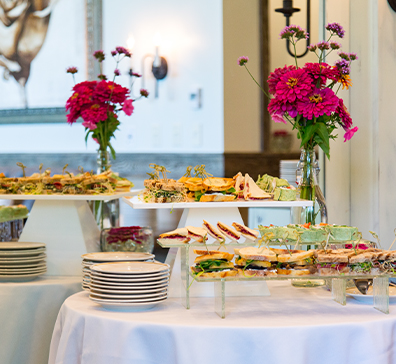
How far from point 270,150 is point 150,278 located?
2282 millimetres

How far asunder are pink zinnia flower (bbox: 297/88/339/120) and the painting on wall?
8.60 feet

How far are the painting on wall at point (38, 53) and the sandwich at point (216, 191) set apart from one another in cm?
261

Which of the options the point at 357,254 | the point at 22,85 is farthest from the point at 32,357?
the point at 22,85

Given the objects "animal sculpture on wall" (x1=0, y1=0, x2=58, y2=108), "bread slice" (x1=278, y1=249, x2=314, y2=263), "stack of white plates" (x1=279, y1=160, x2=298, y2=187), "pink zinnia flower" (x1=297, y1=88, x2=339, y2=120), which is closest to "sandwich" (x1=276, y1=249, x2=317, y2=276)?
"bread slice" (x1=278, y1=249, x2=314, y2=263)

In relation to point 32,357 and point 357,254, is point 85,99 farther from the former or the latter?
point 357,254

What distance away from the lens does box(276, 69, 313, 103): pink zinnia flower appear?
175 cm

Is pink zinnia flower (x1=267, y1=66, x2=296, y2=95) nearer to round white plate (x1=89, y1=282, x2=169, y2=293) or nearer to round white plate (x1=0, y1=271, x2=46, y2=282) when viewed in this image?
round white plate (x1=89, y1=282, x2=169, y2=293)

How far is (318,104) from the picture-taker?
1751mm

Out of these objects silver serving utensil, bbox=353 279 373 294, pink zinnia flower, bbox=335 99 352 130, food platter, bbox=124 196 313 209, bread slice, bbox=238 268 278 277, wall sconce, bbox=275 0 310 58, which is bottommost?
silver serving utensil, bbox=353 279 373 294

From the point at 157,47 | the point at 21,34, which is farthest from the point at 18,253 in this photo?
the point at 21,34

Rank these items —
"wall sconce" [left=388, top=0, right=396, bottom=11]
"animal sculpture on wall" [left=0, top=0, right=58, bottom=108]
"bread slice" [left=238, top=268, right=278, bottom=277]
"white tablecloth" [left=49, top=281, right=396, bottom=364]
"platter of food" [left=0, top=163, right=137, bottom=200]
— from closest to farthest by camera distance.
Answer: "white tablecloth" [left=49, top=281, right=396, bottom=364]
"bread slice" [left=238, top=268, right=278, bottom=277]
"platter of food" [left=0, top=163, right=137, bottom=200]
"wall sconce" [left=388, top=0, right=396, bottom=11]
"animal sculpture on wall" [left=0, top=0, right=58, bottom=108]

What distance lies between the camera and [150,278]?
4.74 feet

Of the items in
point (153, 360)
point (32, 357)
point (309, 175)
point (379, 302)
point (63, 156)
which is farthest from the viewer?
point (63, 156)

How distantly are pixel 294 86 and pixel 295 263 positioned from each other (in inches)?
24.9
